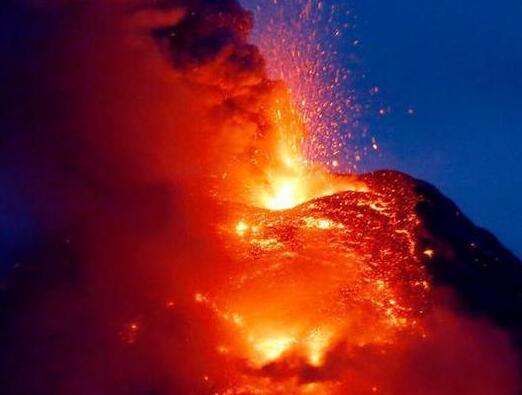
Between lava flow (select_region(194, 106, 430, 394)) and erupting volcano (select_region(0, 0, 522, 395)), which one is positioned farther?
erupting volcano (select_region(0, 0, 522, 395))

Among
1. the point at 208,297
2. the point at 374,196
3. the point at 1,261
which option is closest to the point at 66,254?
the point at 1,261

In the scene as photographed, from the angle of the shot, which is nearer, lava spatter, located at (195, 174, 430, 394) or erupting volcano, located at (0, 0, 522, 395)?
lava spatter, located at (195, 174, 430, 394)

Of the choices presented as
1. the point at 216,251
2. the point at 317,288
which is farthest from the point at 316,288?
the point at 216,251

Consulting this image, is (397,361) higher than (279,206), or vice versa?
(279,206)

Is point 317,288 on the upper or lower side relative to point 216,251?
lower

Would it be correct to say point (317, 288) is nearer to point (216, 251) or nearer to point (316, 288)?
point (316, 288)

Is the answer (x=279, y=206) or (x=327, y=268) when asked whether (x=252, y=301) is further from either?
(x=279, y=206)

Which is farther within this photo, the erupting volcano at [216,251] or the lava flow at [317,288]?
the erupting volcano at [216,251]

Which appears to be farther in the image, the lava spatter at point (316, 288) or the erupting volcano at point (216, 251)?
the erupting volcano at point (216, 251)
